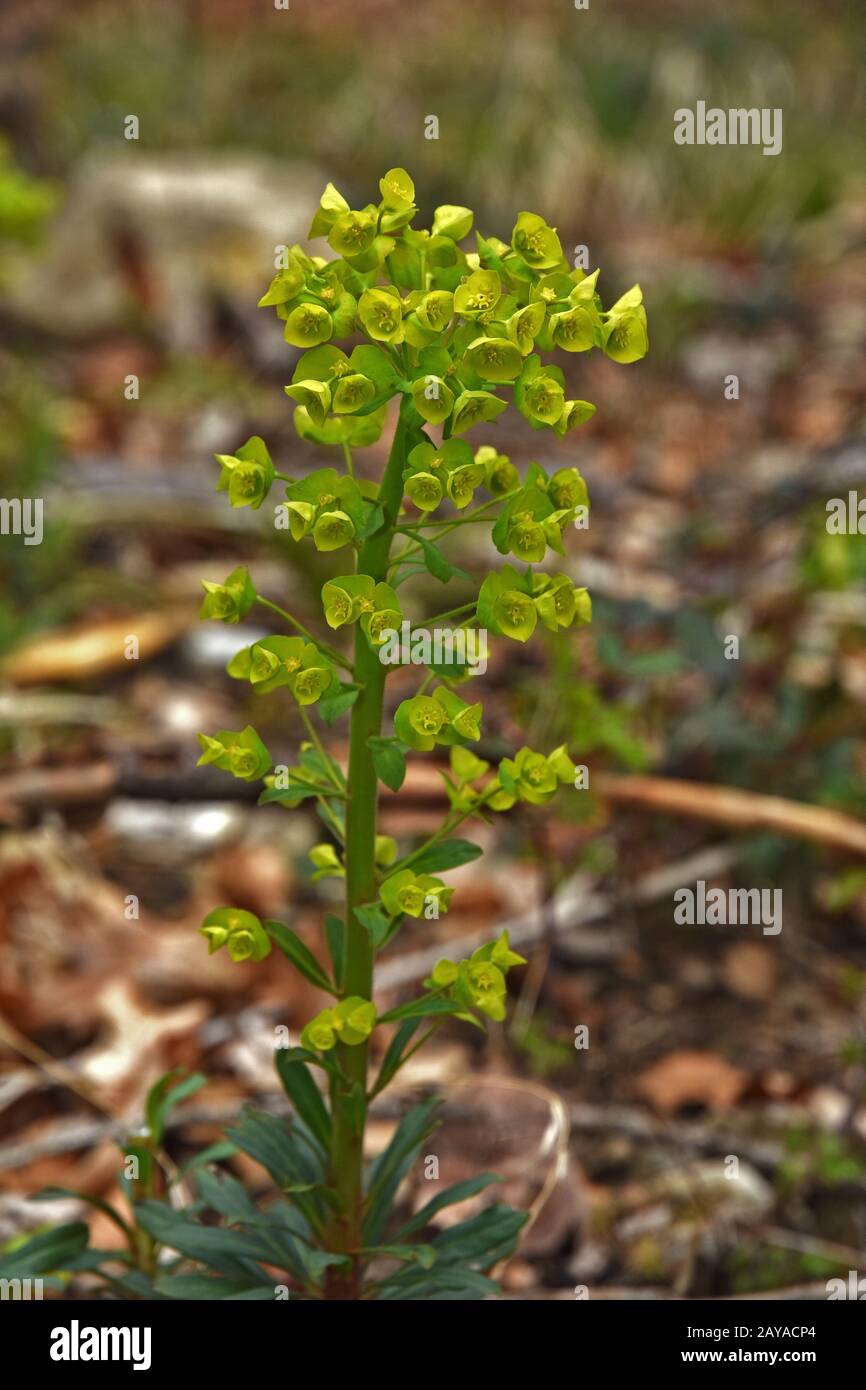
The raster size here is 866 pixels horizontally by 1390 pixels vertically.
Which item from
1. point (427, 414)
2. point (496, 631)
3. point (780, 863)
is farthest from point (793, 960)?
point (427, 414)

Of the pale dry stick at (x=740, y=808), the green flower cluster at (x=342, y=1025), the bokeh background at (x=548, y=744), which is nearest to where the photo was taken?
the green flower cluster at (x=342, y=1025)

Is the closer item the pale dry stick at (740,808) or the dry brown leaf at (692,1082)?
the dry brown leaf at (692,1082)

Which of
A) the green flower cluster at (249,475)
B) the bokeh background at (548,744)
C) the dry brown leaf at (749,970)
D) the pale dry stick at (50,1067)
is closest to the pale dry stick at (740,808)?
the bokeh background at (548,744)

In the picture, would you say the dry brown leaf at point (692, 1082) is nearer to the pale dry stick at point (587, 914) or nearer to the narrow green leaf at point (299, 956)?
the pale dry stick at point (587, 914)

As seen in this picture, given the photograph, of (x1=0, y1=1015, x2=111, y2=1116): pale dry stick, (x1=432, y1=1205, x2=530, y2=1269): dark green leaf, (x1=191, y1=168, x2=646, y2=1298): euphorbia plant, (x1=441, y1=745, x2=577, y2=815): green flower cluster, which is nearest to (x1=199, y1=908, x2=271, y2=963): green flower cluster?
(x1=191, y1=168, x2=646, y2=1298): euphorbia plant

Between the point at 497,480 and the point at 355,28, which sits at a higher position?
the point at 355,28

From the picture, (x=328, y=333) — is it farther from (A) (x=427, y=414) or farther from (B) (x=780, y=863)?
→ (B) (x=780, y=863)

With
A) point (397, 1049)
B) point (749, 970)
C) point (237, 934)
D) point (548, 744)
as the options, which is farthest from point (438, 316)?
point (749, 970)

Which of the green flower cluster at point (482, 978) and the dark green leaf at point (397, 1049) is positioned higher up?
the green flower cluster at point (482, 978)
